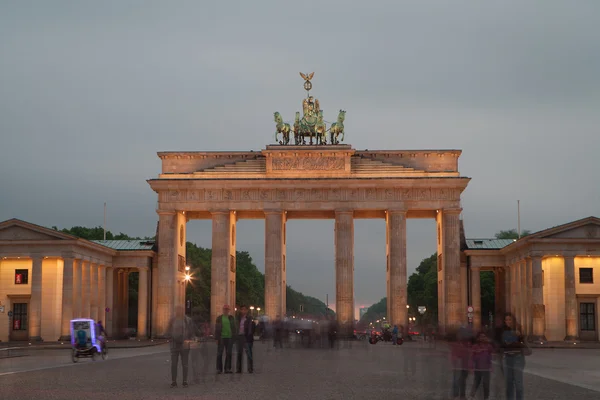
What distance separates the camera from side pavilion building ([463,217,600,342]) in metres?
70.0

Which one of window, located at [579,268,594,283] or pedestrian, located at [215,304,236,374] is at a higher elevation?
window, located at [579,268,594,283]

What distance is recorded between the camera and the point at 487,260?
277ft

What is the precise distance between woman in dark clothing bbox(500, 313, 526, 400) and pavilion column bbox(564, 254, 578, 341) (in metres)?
50.3

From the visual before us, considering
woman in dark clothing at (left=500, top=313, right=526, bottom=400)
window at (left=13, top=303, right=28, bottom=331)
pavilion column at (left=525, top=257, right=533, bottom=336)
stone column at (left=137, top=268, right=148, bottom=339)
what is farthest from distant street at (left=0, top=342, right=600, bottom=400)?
stone column at (left=137, top=268, right=148, bottom=339)

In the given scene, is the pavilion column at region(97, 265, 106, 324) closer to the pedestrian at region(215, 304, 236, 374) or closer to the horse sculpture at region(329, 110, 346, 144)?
the horse sculpture at region(329, 110, 346, 144)

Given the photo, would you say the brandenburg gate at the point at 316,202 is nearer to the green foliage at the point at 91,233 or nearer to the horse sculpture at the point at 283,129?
the horse sculpture at the point at 283,129

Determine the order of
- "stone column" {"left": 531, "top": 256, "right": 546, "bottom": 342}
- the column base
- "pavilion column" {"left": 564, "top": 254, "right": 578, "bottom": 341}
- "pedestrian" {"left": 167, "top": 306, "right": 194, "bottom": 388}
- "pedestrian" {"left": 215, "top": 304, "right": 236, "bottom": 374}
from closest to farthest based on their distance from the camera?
"pedestrian" {"left": 167, "top": 306, "right": 194, "bottom": 388} < "pedestrian" {"left": 215, "top": 304, "right": 236, "bottom": 374} < "pavilion column" {"left": 564, "top": 254, "right": 578, "bottom": 341} < the column base < "stone column" {"left": 531, "top": 256, "right": 546, "bottom": 342}

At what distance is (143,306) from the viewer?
278 ft

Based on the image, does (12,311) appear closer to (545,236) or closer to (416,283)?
(545,236)

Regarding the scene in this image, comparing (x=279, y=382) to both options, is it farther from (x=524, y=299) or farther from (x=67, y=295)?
(x=524, y=299)

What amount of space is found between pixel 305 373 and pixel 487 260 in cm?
5402

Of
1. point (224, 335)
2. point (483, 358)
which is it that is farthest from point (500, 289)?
point (483, 358)

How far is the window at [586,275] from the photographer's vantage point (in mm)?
74500

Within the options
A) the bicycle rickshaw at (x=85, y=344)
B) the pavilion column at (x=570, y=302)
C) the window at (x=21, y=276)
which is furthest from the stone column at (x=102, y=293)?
the pavilion column at (x=570, y=302)
